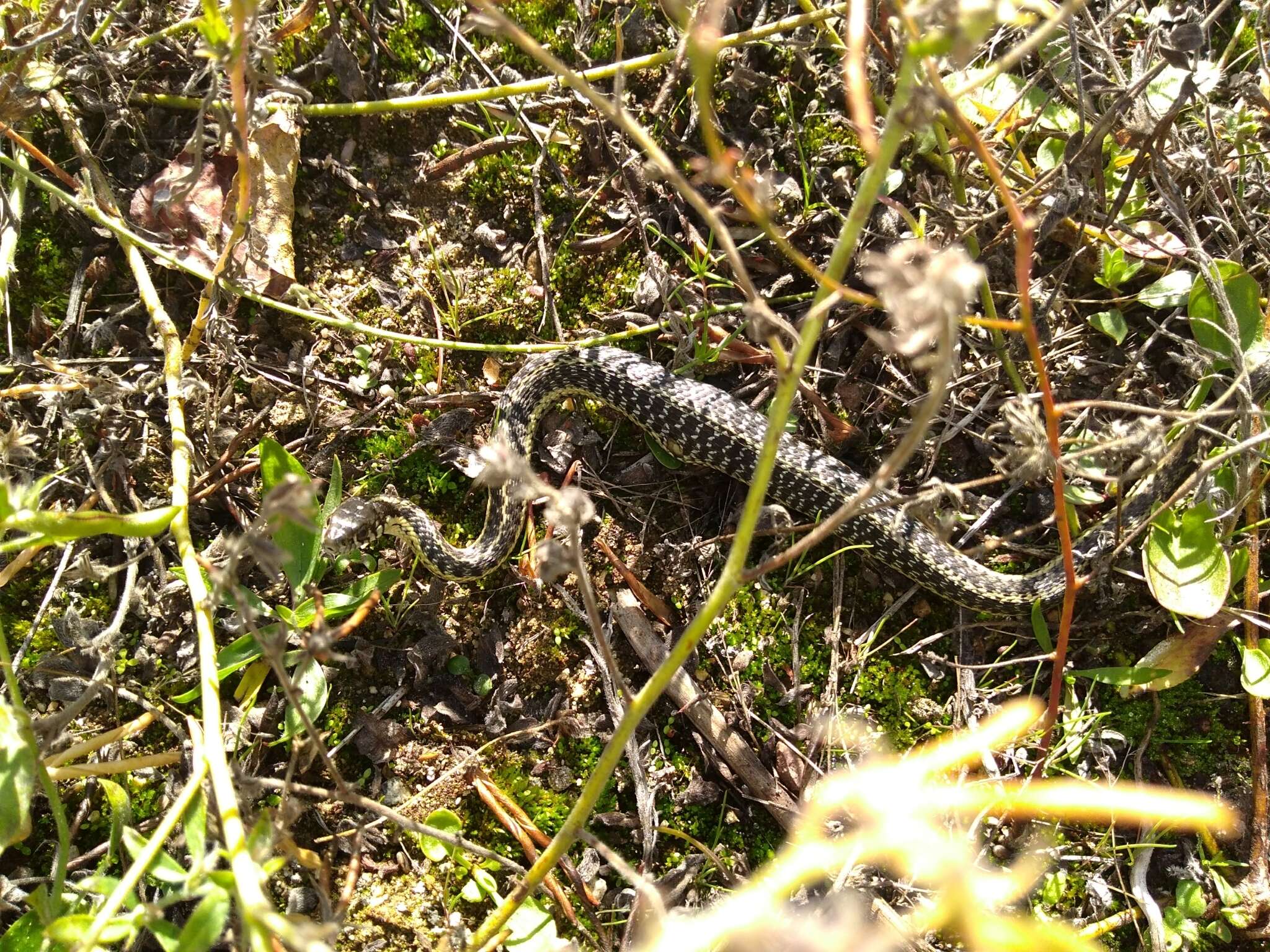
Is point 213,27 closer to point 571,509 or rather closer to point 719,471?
point 571,509

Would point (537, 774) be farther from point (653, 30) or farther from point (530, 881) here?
point (653, 30)

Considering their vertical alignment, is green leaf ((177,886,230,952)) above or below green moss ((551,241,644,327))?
below

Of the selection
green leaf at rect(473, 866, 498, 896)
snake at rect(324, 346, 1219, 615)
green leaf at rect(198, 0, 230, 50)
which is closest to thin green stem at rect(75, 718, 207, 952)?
green leaf at rect(473, 866, 498, 896)

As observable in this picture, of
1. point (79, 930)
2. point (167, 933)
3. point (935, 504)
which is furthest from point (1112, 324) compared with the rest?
point (79, 930)

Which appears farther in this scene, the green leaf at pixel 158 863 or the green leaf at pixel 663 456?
the green leaf at pixel 663 456

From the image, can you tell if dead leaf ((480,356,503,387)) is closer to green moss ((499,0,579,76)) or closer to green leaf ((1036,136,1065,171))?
green moss ((499,0,579,76))

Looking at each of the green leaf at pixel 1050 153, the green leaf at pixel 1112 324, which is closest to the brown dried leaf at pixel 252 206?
the green leaf at pixel 1050 153

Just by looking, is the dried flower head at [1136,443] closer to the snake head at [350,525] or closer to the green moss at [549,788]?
the green moss at [549,788]
